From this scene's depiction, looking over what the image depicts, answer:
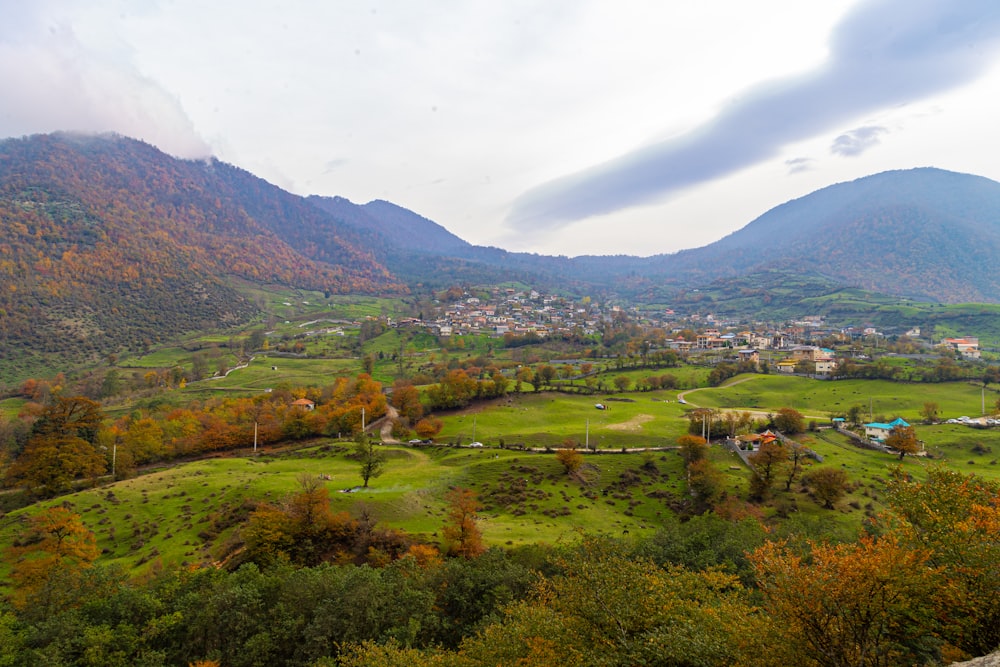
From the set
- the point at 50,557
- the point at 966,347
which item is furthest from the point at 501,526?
the point at 966,347

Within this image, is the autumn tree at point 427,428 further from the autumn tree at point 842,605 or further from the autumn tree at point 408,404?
the autumn tree at point 842,605

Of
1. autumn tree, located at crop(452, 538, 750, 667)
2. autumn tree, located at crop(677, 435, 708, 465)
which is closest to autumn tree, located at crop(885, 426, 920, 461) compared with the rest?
autumn tree, located at crop(677, 435, 708, 465)

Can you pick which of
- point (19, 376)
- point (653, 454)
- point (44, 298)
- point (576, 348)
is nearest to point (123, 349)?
point (19, 376)

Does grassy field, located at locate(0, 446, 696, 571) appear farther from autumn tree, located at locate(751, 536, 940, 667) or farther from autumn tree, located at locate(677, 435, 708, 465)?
autumn tree, located at locate(751, 536, 940, 667)

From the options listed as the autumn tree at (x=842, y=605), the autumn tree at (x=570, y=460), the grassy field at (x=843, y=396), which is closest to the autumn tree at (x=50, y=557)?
the autumn tree at (x=842, y=605)

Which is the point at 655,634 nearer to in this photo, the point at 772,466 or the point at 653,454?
the point at 772,466
